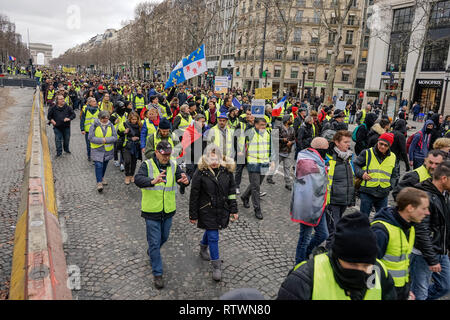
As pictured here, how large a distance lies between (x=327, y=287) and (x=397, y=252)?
1178 millimetres

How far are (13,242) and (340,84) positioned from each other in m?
56.7

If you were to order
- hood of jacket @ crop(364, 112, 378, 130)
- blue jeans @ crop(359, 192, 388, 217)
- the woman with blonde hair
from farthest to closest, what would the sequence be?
hood of jacket @ crop(364, 112, 378, 130), the woman with blonde hair, blue jeans @ crop(359, 192, 388, 217)

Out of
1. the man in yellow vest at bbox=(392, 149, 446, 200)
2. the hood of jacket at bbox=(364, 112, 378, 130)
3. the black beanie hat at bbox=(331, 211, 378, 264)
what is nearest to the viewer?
the black beanie hat at bbox=(331, 211, 378, 264)

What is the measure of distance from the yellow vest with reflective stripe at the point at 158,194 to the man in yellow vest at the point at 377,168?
2.63 m

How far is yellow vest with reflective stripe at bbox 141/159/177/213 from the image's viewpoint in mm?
4086

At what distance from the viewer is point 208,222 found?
13.7ft

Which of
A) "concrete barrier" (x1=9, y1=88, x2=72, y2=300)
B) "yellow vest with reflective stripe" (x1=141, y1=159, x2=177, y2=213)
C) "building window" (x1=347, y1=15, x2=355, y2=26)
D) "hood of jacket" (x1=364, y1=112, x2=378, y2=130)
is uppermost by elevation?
"building window" (x1=347, y1=15, x2=355, y2=26)

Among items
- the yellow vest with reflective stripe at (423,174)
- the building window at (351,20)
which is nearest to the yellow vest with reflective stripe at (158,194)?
the yellow vest with reflective stripe at (423,174)

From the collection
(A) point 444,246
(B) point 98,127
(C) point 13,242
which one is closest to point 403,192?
(A) point 444,246

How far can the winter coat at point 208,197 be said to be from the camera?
417cm

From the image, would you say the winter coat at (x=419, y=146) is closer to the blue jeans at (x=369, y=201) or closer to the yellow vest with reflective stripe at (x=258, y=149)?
the blue jeans at (x=369, y=201)

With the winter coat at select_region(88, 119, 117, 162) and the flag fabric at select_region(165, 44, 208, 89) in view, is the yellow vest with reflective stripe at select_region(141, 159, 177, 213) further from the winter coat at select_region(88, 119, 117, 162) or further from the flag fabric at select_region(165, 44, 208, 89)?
the flag fabric at select_region(165, 44, 208, 89)


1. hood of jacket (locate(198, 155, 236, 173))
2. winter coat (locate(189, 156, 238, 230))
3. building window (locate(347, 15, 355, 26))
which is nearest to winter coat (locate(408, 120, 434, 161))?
hood of jacket (locate(198, 155, 236, 173))

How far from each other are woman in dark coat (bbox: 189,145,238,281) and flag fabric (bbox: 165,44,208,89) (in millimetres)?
6741
